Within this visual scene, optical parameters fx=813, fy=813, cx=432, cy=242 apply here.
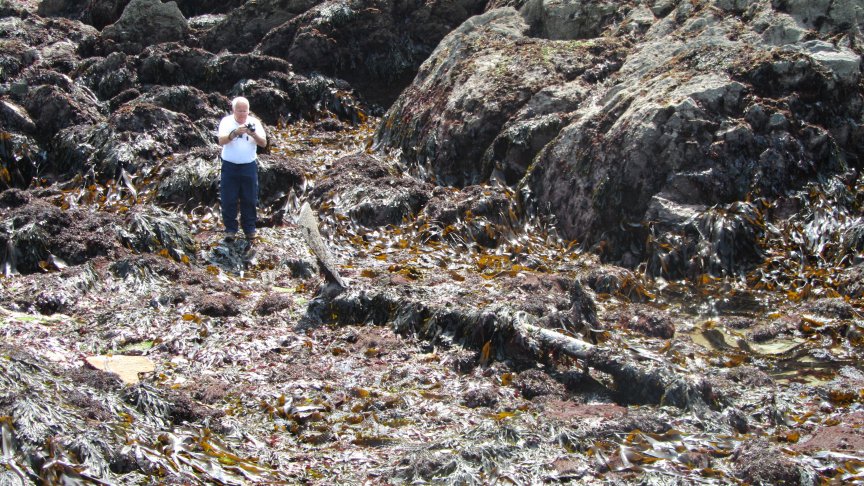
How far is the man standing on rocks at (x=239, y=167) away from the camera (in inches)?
281

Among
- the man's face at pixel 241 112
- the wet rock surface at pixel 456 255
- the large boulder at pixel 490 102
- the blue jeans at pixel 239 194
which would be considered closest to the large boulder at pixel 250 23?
the wet rock surface at pixel 456 255

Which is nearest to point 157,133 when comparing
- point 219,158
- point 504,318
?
point 219,158

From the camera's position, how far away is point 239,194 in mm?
7363

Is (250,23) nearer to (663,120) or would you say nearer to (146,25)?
(146,25)

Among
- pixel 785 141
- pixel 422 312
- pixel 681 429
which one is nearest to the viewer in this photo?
pixel 681 429

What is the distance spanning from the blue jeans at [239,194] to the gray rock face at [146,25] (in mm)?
5828

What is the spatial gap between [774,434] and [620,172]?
340 cm

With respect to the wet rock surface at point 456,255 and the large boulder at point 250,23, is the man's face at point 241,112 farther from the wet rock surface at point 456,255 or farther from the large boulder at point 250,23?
the large boulder at point 250,23

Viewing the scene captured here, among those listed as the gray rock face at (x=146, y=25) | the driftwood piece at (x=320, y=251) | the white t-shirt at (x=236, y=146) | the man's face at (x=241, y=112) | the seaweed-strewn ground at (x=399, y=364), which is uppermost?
the gray rock face at (x=146, y=25)

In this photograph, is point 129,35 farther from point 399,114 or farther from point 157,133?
point 399,114

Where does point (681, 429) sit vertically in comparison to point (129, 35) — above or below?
below

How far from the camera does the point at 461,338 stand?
17.1 feet

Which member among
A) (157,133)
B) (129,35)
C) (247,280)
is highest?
(129,35)

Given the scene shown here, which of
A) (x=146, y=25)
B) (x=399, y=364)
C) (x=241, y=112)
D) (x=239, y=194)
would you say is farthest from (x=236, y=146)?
(x=146, y=25)
